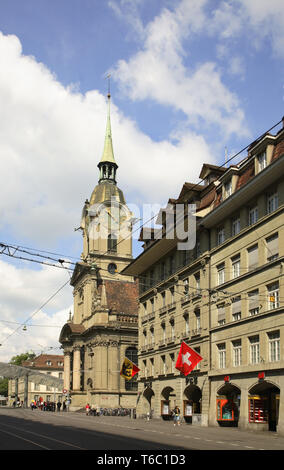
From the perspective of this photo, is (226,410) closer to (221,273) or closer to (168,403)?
(221,273)

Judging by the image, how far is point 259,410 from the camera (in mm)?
34031

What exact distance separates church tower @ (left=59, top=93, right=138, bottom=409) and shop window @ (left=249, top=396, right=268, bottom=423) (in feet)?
145

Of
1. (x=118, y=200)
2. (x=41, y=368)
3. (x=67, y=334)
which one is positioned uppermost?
(x=118, y=200)

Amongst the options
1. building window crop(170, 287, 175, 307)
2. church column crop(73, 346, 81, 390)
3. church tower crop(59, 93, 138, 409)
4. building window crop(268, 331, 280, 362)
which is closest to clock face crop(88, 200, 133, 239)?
church tower crop(59, 93, 138, 409)

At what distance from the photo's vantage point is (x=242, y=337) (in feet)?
120

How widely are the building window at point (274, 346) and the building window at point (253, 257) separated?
4.72 m

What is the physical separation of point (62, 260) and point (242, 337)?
596 inches

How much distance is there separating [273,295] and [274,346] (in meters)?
2.94

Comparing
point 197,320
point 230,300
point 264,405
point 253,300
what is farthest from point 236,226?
point 264,405

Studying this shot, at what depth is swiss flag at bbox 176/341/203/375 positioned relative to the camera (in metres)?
39.7

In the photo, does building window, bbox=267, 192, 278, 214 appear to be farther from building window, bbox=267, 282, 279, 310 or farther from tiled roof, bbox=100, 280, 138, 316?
tiled roof, bbox=100, 280, 138, 316

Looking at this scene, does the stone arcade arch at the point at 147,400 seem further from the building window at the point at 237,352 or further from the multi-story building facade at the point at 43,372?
the multi-story building facade at the point at 43,372
